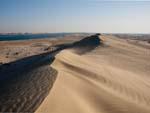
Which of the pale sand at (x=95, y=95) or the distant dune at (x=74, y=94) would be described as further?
the pale sand at (x=95, y=95)

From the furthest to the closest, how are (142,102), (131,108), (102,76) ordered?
(102,76) → (142,102) → (131,108)

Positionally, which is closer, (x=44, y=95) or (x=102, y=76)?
(x=44, y=95)

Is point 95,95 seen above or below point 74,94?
below

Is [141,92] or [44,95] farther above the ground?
[44,95]

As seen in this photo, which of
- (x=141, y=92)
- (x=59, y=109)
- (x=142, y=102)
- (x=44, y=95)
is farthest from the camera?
(x=141, y=92)

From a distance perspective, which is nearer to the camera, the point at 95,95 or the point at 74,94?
the point at 74,94

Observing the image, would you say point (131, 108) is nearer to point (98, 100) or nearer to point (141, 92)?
point (98, 100)

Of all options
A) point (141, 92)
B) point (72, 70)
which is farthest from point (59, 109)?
point (72, 70)

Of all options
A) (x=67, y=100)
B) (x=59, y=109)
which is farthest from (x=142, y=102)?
(x=59, y=109)

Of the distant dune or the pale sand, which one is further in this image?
the pale sand

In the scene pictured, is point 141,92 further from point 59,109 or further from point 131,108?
point 59,109
